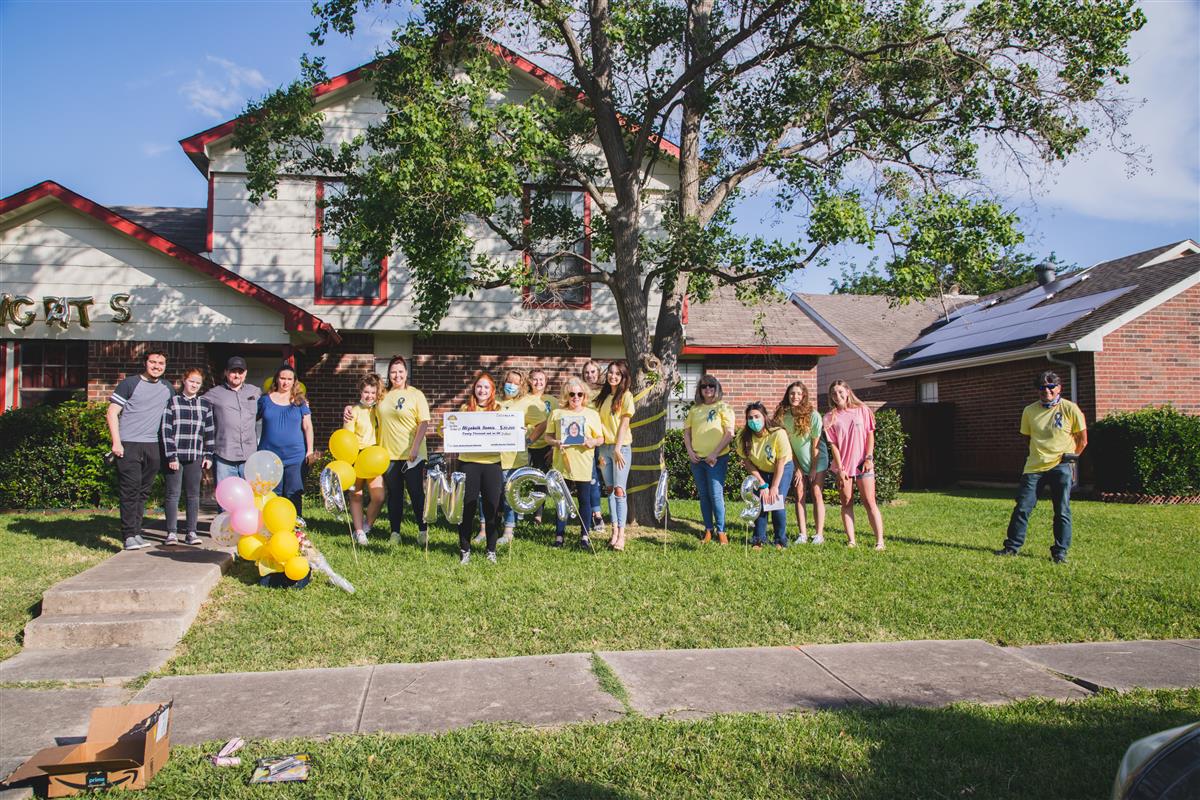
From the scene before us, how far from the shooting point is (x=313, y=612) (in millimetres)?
6281

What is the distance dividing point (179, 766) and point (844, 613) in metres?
4.57

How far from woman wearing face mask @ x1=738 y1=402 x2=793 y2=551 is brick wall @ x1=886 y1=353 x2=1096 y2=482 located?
1020 centimetres

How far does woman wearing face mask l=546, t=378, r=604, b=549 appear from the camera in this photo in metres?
8.76

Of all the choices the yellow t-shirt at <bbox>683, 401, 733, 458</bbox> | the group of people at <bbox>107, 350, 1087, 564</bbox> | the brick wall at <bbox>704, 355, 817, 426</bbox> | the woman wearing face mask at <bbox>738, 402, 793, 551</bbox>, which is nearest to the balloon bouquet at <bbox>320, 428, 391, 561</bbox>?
the group of people at <bbox>107, 350, 1087, 564</bbox>

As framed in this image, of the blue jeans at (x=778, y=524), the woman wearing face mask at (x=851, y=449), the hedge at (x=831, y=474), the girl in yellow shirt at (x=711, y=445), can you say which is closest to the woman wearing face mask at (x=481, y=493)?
the girl in yellow shirt at (x=711, y=445)

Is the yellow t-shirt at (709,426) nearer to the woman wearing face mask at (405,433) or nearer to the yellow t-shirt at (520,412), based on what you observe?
the yellow t-shirt at (520,412)

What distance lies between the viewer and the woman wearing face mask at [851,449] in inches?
363

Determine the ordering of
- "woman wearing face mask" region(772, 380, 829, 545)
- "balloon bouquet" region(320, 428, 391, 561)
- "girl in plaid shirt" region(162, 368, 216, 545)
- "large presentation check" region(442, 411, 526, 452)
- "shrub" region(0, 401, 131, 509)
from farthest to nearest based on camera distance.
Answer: "shrub" region(0, 401, 131, 509) < "woman wearing face mask" region(772, 380, 829, 545) < "girl in plaid shirt" region(162, 368, 216, 545) < "balloon bouquet" region(320, 428, 391, 561) < "large presentation check" region(442, 411, 526, 452)

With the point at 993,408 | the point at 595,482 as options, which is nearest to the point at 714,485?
the point at 595,482

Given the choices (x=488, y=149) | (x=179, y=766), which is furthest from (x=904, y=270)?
(x=179, y=766)

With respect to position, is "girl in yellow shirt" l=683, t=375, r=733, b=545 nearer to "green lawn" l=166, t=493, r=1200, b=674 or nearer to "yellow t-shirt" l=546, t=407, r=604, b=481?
"green lawn" l=166, t=493, r=1200, b=674

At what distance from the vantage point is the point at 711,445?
9242 mm

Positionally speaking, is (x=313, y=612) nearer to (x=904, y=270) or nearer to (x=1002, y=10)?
(x=904, y=270)

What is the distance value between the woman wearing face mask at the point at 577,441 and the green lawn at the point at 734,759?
4662 millimetres
